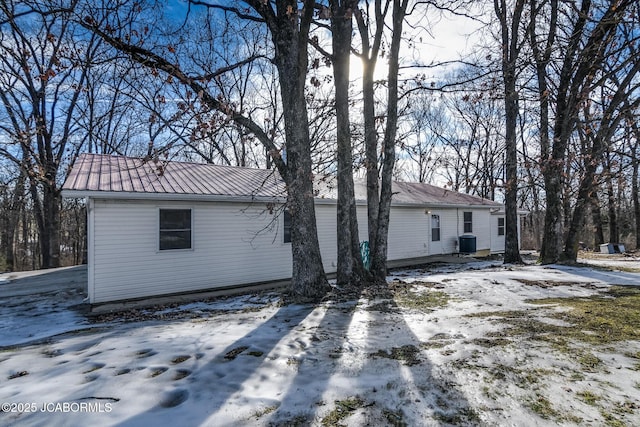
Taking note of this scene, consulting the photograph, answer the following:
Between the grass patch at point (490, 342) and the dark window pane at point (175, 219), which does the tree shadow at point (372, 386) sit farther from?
the dark window pane at point (175, 219)

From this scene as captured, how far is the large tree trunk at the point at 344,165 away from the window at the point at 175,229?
12.7 feet

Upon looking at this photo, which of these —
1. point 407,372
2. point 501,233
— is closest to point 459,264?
point 501,233

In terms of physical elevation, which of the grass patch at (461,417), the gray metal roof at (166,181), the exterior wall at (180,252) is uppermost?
the gray metal roof at (166,181)

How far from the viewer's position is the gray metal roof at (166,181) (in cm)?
745

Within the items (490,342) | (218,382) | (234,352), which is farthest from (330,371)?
(490,342)

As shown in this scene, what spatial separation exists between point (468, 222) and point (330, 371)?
53.6 ft

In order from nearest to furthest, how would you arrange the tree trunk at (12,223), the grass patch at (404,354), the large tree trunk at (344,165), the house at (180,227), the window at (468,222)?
the grass patch at (404,354), the house at (180,227), the large tree trunk at (344,165), the window at (468,222), the tree trunk at (12,223)

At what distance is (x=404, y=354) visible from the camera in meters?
3.45

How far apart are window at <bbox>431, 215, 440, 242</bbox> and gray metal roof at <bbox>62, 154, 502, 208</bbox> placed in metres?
3.25

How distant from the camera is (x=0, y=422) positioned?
2.27 m

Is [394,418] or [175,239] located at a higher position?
[175,239]

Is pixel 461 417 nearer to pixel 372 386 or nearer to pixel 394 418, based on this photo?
pixel 394 418

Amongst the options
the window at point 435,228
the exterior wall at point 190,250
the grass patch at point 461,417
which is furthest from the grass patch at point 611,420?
the window at point 435,228

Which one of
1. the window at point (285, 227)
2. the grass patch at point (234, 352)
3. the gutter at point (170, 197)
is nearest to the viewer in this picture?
the grass patch at point (234, 352)
